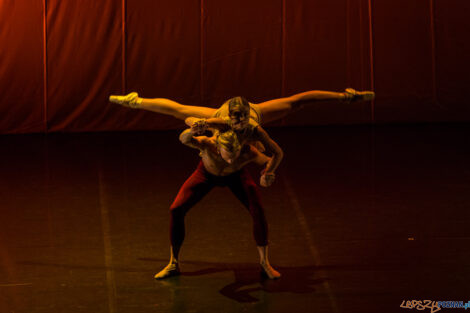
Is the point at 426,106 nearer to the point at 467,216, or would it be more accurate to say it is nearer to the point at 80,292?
the point at 467,216

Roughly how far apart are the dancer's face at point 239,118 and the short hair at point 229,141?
0.04 m

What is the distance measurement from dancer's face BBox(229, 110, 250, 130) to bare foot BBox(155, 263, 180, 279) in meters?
0.91

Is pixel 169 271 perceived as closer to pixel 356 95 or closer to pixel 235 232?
pixel 235 232

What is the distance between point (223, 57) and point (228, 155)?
17.6 feet

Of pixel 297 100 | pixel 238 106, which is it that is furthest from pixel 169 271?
pixel 297 100

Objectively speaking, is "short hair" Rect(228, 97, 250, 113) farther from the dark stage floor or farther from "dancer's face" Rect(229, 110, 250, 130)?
the dark stage floor

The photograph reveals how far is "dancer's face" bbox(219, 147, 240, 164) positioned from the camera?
4.15 m

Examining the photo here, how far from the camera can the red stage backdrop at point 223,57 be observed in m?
9.14

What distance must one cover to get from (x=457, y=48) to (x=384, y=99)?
1.08 m

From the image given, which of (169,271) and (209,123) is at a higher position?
(209,123)

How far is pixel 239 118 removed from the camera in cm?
409

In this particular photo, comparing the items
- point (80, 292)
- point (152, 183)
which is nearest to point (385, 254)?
point (80, 292)

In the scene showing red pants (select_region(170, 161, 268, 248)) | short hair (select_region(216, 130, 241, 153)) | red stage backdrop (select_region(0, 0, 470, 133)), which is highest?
red stage backdrop (select_region(0, 0, 470, 133))

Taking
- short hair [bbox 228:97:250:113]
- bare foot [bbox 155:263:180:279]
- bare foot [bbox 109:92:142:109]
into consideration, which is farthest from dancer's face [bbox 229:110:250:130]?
bare foot [bbox 155:263:180:279]
